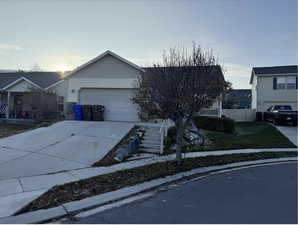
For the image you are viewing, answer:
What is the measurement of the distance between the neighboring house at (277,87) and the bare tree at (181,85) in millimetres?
19634

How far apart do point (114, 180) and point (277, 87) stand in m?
23.6

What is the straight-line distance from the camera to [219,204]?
459 cm

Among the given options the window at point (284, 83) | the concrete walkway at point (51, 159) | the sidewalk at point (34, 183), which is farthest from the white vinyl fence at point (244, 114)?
the sidewalk at point (34, 183)

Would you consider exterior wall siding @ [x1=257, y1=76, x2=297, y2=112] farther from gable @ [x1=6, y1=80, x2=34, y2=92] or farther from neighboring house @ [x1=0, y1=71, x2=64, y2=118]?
gable @ [x1=6, y1=80, x2=34, y2=92]

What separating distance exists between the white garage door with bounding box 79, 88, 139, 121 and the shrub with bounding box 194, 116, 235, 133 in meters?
4.93

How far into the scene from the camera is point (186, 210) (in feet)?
14.0

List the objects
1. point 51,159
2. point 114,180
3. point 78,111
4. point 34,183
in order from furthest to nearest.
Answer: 1. point 78,111
2. point 51,159
3. point 114,180
4. point 34,183

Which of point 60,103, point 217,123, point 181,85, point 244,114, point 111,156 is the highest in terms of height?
point 181,85

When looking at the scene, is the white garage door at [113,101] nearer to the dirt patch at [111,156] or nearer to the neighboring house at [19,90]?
the neighboring house at [19,90]

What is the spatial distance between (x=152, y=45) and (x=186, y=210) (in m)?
9.36

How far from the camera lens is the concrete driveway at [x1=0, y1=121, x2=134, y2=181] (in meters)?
7.02

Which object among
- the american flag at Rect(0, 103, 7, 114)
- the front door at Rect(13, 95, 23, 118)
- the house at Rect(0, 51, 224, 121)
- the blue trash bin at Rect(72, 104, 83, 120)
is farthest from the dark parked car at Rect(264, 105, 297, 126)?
the american flag at Rect(0, 103, 7, 114)

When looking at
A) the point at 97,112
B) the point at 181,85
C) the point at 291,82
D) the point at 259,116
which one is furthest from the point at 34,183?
the point at 291,82

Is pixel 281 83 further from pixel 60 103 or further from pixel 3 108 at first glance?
pixel 3 108
